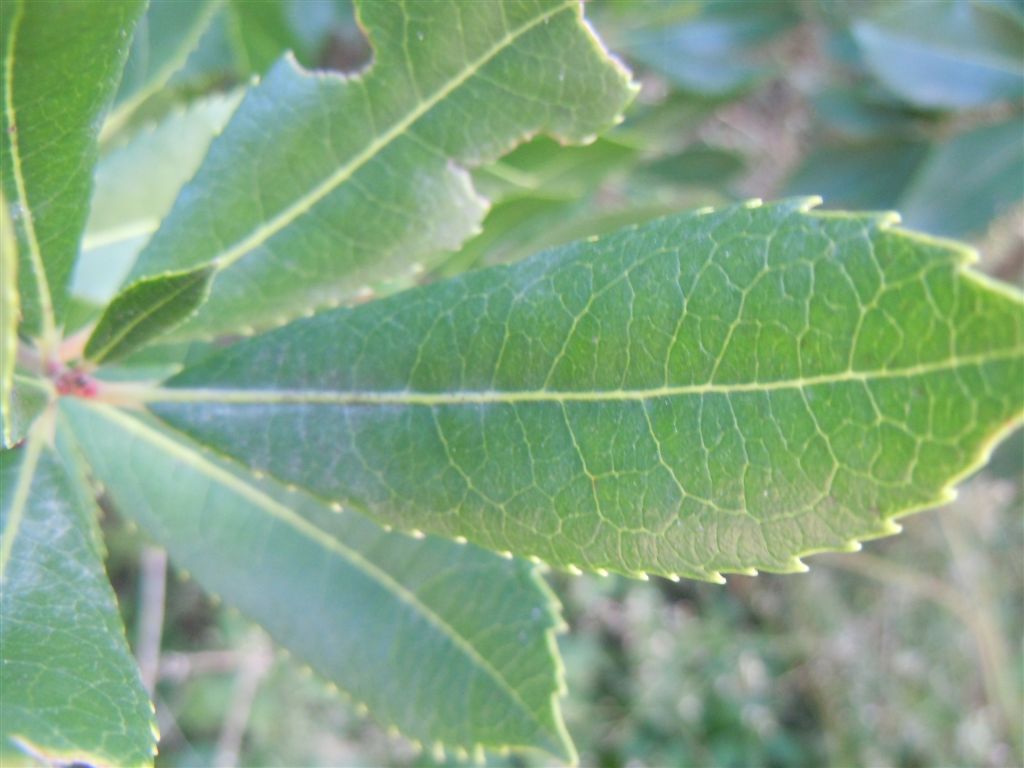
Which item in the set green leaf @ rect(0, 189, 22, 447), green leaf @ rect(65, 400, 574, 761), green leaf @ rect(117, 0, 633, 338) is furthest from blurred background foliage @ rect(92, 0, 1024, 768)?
green leaf @ rect(0, 189, 22, 447)

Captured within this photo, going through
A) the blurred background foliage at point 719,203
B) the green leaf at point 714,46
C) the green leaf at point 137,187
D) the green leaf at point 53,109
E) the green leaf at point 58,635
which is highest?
the green leaf at point 714,46

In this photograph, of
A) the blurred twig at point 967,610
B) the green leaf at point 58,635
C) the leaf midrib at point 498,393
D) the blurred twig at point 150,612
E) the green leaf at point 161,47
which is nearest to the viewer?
the leaf midrib at point 498,393

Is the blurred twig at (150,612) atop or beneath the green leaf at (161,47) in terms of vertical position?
beneath

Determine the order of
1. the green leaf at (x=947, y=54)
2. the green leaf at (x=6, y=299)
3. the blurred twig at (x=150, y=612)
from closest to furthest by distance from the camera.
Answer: the green leaf at (x=6, y=299) < the green leaf at (x=947, y=54) < the blurred twig at (x=150, y=612)

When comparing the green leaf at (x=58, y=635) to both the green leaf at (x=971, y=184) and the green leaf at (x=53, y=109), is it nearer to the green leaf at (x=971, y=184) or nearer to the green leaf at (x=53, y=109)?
the green leaf at (x=53, y=109)

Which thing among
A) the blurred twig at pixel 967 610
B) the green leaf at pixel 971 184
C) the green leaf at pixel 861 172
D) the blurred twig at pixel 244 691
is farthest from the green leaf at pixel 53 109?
the blurred twig at pixel 967 610

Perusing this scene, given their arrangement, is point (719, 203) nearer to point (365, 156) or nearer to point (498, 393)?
point (365, 156)

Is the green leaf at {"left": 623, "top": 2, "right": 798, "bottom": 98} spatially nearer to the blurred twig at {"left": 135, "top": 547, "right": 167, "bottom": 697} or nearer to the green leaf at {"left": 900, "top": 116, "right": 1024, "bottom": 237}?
the green leaf at {"left": 900, "top": 116, "right": 1024, "bottom": 237}

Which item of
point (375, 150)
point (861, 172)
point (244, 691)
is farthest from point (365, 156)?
point (244, 691)
